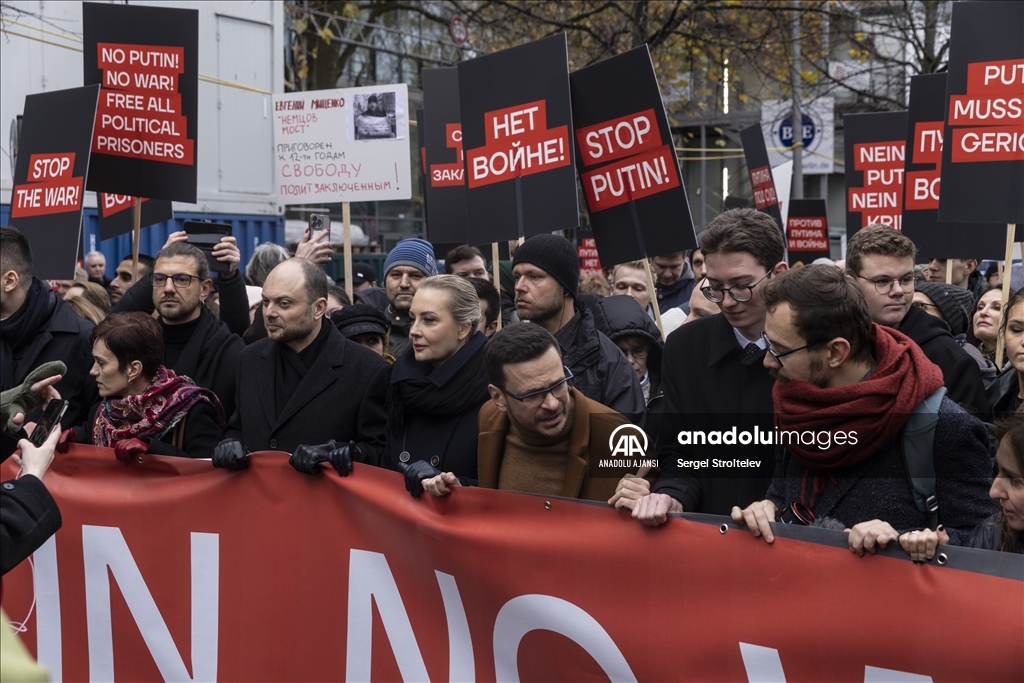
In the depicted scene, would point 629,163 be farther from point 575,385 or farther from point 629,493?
point 629,493

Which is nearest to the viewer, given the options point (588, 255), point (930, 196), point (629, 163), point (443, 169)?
point (629, 163)

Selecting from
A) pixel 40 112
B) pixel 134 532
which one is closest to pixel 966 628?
pixel 134 532

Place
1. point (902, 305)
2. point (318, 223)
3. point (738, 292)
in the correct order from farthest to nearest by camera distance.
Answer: point (318, 223) < point (902, 305) < point (738, 292)

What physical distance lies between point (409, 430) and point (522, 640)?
0.95 metres

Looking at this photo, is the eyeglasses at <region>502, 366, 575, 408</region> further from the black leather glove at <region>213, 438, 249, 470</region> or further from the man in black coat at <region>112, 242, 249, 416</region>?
the man in black coat at <region>112, 242, 249, 416</region>

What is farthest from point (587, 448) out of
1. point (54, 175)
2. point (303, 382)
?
point (54, 175)

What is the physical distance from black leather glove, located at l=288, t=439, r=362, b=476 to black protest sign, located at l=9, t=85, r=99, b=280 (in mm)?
2494

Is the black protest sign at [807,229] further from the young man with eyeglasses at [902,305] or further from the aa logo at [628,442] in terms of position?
the aa logo at [628,442]

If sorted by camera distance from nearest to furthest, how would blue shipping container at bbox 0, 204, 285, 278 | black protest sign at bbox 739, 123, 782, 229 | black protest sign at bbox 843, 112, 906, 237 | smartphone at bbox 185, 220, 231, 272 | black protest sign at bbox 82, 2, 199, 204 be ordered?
smartphone at bbox 185, 220, 231, 272 → black protest sign at bbox 82, 2, 199, 204 → black protest sign at bbox 843, 112, 906, 237 → black protest sign at bbox 739, 123, 782, 229 → blue shipping container at bbox 0, 204, 285, 278

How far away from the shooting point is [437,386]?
13.4ft

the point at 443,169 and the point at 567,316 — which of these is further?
the point at 443,169

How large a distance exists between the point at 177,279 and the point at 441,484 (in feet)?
6.71

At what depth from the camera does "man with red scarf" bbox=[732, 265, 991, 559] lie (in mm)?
2797

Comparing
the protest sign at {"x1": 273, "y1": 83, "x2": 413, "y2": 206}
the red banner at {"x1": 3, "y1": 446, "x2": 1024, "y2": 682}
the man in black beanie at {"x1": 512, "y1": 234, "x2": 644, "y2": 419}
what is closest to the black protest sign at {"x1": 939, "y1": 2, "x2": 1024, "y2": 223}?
the man in black beanie at {"x1": 512, "y1": 234, "x2": 644, "y2": 419}
